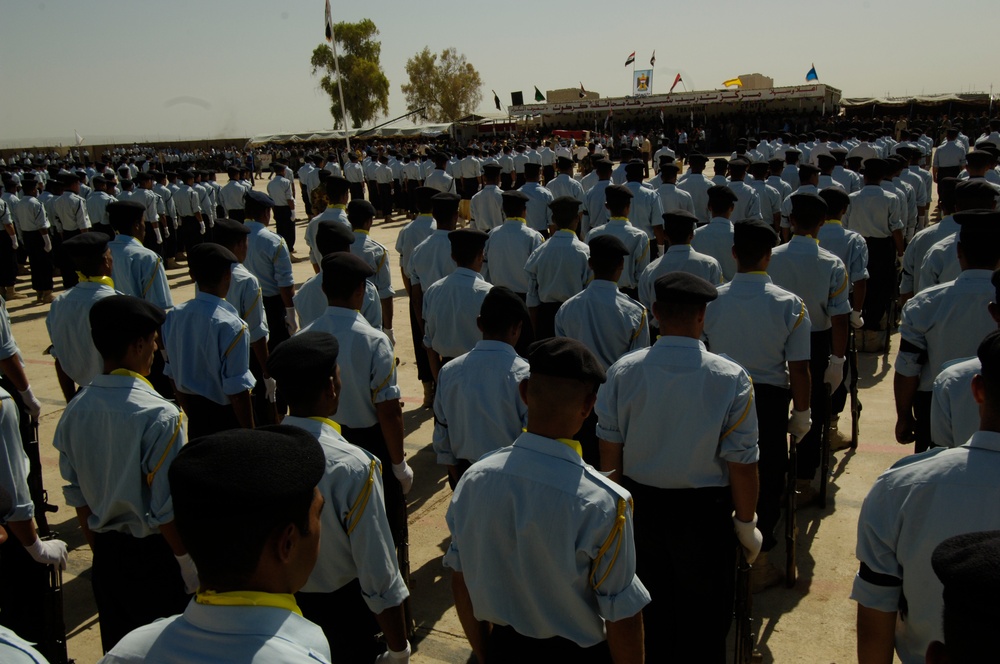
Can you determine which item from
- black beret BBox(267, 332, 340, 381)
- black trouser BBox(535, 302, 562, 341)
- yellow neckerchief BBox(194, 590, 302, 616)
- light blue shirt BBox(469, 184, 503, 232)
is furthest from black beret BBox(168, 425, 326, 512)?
light blue shirt BBox(469, 184, 503, 232)

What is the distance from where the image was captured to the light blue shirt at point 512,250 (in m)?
7.43

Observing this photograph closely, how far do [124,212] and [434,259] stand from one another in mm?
2899

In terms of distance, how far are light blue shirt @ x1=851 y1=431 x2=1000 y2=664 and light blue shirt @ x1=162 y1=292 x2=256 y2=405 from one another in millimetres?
3749

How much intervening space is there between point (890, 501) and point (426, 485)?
431 cm

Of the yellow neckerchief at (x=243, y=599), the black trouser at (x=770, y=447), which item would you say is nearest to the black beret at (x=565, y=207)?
the black trouser at (x=770, y=447)

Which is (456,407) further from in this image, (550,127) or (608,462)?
(550,127)

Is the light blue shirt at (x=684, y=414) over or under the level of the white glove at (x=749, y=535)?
over

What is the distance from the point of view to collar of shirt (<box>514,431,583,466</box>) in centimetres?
245

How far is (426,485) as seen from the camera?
20.1 ft

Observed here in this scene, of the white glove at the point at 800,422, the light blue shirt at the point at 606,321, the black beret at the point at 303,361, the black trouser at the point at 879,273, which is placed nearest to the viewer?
the black beret at the point at 303,361

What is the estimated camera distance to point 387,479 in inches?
169

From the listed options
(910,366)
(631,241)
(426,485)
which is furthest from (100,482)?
(631,241)

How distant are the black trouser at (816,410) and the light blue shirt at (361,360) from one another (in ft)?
10.3

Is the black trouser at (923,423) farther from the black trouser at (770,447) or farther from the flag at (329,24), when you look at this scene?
the flag at (329,24)
